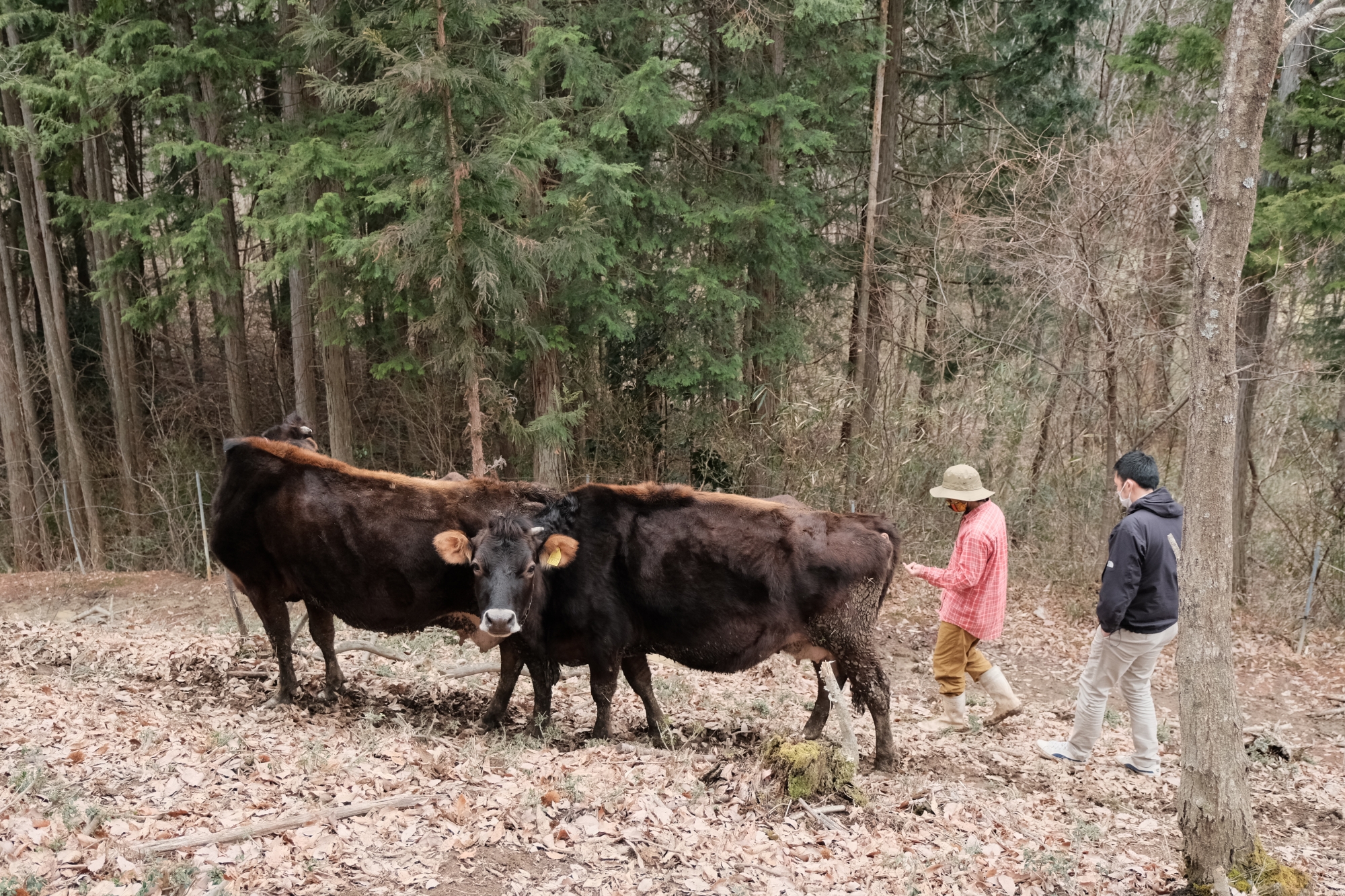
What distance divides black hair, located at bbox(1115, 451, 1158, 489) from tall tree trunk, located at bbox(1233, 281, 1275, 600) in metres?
7.77

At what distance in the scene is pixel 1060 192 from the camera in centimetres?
1519

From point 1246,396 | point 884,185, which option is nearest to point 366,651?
point 884,185

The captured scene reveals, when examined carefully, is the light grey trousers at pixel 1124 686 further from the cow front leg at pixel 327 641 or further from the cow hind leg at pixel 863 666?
the cow front leg at pixel 327 641

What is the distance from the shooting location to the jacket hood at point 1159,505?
7.26 meters

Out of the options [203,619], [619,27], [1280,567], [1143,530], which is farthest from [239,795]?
[1280,567]

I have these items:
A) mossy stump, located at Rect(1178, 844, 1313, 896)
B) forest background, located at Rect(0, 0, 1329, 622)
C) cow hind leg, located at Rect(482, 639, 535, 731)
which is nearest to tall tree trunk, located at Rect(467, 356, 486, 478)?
forest background, located at Rect(0, 0, 1329, 622)

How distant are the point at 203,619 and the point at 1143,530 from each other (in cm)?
1264

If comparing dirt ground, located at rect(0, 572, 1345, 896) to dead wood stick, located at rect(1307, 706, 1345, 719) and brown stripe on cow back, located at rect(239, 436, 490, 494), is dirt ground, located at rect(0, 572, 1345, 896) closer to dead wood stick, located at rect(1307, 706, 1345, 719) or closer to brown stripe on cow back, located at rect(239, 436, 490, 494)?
dead wood stick, located at rect(1307, 706, 1345, 719)

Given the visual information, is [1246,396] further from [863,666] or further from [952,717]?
[863,666]

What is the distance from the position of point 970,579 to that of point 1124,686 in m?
1.44

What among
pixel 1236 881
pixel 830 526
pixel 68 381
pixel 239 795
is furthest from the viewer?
pixel 68 381

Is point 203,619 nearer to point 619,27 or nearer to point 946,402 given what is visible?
point 619,27

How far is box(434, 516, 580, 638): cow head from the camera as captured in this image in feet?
23.6

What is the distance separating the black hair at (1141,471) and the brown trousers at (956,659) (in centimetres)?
187
